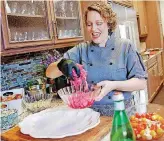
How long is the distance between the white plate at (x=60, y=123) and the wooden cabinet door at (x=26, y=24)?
0.45 metres

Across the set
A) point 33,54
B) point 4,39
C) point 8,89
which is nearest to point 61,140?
point 4,39

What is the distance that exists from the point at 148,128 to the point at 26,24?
3.62ft

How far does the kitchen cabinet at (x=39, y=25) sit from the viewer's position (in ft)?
4.18

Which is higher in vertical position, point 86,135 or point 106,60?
point 106,60

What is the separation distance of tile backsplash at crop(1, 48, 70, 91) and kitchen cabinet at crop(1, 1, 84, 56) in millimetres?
249

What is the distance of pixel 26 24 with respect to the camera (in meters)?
1.55

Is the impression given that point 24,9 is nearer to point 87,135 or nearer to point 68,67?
point 68,67

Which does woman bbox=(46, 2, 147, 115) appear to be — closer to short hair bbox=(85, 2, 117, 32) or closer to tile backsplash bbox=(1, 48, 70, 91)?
short hair bbox=(85, 2, 117, 32)

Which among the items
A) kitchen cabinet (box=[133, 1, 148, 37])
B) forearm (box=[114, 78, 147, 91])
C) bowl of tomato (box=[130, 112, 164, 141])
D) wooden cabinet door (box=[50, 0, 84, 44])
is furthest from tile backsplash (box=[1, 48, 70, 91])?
kitchen cabinet (box=[133, 1, 148, 37])

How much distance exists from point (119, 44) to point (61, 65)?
0.40m

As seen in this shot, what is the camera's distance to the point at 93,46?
134 centimetres

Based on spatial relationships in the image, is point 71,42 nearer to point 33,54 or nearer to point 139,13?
point 33,54

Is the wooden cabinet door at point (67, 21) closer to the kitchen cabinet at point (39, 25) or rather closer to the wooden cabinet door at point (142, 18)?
the kitchen cabinet at point (39, 25)

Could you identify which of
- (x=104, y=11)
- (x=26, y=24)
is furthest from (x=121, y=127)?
(x=26, y=24)
